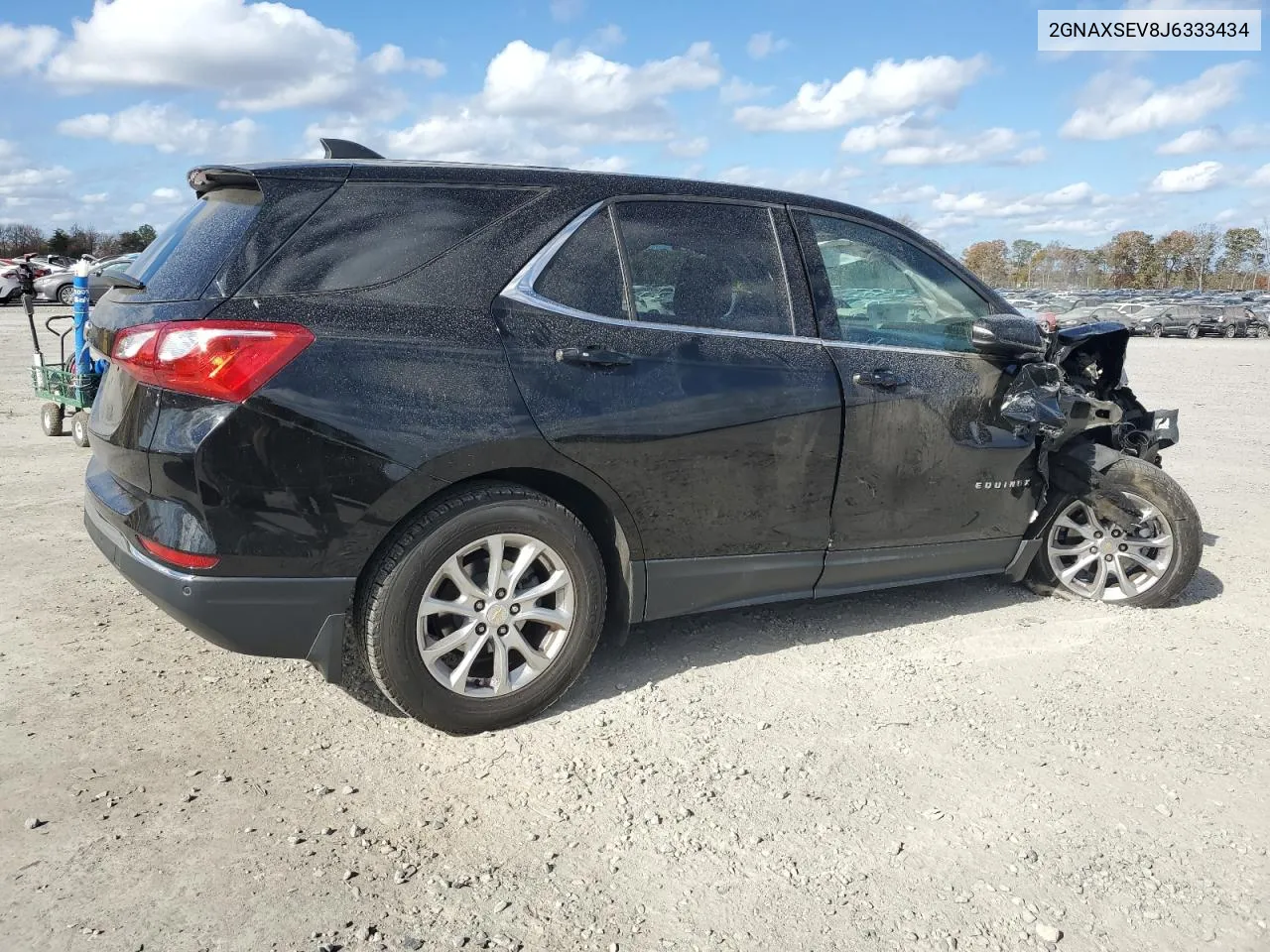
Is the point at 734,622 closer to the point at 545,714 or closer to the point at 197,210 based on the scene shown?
the point at 545,714

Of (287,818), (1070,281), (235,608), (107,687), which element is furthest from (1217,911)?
(1070,281)

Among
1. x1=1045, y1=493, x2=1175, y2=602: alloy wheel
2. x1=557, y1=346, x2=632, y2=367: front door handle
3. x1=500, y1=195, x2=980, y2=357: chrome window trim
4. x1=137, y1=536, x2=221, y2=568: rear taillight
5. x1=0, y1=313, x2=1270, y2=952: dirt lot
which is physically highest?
x1=500, y1=195, x2=980, y2=357: chrome window trim

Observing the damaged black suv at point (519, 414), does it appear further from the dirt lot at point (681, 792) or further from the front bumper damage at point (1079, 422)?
the dirt lot at point (681, 792)

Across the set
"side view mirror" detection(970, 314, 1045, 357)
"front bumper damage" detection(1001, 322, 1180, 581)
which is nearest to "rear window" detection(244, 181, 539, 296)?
"side view mirror" detection(970, 314, 1045, 357)

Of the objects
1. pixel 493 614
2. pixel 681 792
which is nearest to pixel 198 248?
pixel 493 614

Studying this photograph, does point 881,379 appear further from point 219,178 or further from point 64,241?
point 64,241

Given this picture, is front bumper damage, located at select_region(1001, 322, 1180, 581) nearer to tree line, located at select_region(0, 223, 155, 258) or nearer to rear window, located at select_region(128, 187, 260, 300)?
rear window, located at select_region(128, 187, 260, 300)

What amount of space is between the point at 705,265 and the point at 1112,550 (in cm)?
255

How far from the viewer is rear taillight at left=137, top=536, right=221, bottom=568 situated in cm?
298

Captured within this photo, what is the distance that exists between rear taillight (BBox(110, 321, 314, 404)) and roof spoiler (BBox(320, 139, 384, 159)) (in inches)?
41.7

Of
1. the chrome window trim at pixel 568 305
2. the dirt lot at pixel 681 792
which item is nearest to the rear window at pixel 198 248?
the chrome window trim at pixel 568 305

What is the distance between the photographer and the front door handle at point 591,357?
133 inches

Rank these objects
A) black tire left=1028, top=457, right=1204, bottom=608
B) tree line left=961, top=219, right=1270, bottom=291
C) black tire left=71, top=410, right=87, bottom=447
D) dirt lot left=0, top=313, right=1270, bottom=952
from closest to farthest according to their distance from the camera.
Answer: dirt lot left=0, top=313, right=1270, bottom=952
black tire left=1028, top=457, right=1204, bottom=608
black tire left=71, top=410, right=87, bottom=447
tree line left=961, top=219, right=1270, bottom=291

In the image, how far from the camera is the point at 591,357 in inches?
134
